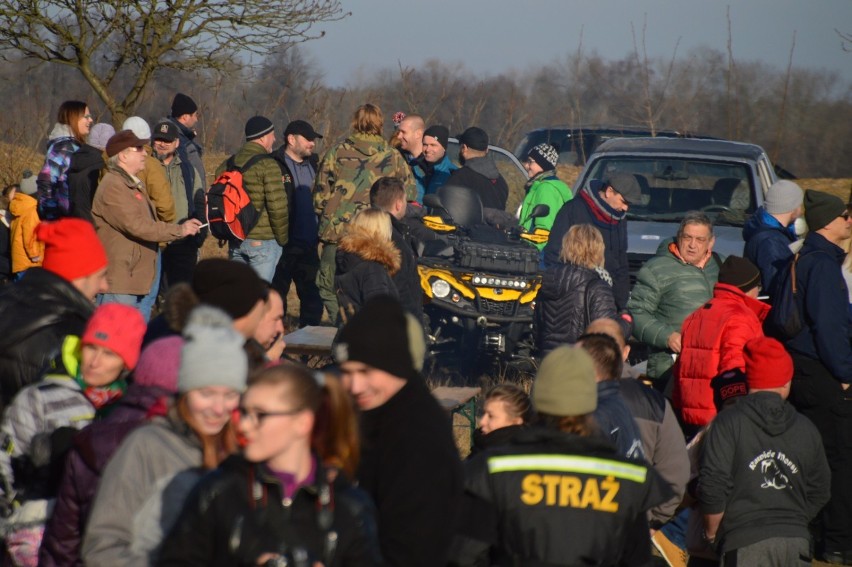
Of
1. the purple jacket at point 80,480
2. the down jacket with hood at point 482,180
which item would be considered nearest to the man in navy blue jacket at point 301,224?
the down jacket with hood at point 482,180

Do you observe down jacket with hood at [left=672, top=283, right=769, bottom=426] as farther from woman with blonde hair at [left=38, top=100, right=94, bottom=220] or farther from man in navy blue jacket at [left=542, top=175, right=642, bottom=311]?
woman with blonde hair at [left=38, top=100, right=94, bottom=220]

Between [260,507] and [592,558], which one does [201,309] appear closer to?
[260,507]

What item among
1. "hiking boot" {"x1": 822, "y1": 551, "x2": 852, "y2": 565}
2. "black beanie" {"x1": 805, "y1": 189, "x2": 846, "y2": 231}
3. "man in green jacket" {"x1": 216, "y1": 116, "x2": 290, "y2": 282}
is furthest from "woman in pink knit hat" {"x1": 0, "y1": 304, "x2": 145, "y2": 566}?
"man in green jacket" {"x1": 216, "y1": 116, "x2": 290, "y2": 282}

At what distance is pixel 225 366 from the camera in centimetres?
367

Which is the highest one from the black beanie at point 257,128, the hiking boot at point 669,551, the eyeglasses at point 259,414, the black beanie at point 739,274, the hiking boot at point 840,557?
the black beanie at point 257,128

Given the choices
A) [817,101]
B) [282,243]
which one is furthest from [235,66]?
[817,101]

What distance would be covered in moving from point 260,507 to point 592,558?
4.42 ft

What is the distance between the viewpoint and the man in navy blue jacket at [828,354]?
23.4 feet

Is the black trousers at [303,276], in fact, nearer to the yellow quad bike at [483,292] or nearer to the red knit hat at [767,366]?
the yellow quad bike at [483,292]

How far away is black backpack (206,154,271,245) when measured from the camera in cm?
993

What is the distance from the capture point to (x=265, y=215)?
1027 centimetres

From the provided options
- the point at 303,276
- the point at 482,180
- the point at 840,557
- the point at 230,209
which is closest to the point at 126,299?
the point at 230,209

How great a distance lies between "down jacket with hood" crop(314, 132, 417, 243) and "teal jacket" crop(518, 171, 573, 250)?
6.11 feet

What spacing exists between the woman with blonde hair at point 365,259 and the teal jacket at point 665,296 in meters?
1.78
